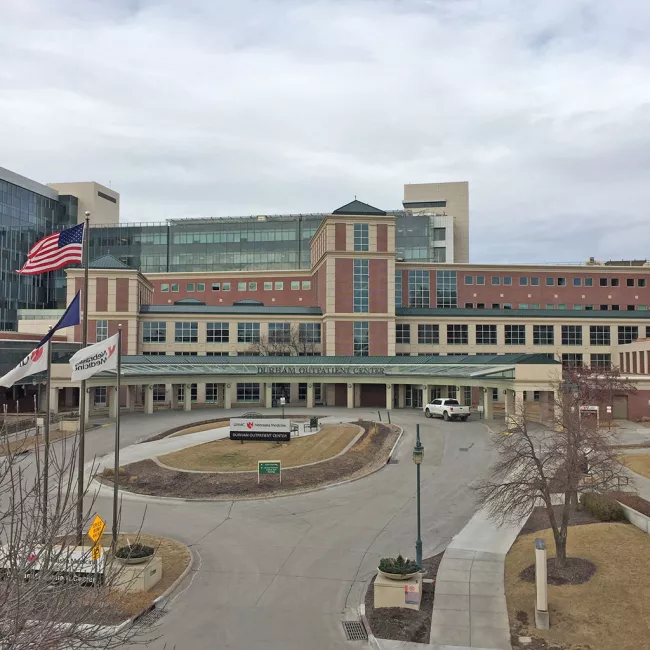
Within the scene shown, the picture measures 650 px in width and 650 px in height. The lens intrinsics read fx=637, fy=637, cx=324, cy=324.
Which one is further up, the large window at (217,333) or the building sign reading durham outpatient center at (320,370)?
the large window at (217,333)

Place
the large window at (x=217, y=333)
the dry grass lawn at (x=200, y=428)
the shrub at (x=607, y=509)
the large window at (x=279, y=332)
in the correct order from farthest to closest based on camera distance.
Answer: the large window at (x=217, y=333) → the large window at (x=279, y=332) → the dry grass lawn at (x=200, y=428) → the shrub at (x=607, y=509)

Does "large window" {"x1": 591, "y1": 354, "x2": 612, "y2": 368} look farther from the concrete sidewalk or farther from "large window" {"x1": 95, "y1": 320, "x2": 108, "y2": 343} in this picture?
the concrete sidewalk

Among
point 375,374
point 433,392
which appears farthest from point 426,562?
point 433,392

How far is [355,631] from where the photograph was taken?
16.8 metres

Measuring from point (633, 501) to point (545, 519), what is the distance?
3419 mm

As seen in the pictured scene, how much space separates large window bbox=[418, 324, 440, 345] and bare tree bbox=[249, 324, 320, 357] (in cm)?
1343

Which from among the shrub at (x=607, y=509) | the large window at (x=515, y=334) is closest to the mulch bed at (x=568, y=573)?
the shrub at (x=607, y=509)

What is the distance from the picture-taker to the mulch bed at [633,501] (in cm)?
2422

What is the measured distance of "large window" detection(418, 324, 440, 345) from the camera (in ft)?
263

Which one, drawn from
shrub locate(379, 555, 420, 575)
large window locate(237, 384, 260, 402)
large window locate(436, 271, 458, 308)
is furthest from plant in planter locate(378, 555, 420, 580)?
large window locate(436, 271, 458, 308)

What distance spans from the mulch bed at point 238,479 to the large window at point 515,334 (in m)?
45.9

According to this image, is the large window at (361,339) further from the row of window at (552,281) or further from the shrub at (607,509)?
the shrub at (607,509)

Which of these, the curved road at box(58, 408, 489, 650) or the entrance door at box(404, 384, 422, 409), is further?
the entrance door at box(404, 384, 422, 409)

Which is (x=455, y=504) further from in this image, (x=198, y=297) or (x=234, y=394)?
(x=198, y=297)
